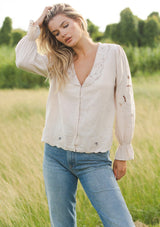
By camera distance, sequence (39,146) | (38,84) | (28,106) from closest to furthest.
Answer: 1. (39,146)
2. (28,106)
3. (38,84)

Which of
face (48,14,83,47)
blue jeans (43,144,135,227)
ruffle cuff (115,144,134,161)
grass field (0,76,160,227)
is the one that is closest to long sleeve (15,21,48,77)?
face (48,14,83,47)

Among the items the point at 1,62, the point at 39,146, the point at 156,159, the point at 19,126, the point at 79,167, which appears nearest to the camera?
the point at 79,167

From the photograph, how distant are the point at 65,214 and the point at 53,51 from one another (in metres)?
1.00

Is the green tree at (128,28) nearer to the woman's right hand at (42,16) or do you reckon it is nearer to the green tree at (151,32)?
the green tree at (151,32)

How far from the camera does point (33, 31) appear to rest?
2.11m

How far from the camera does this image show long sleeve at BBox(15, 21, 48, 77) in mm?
2074

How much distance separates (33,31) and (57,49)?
7.4 inches

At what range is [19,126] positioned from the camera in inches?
245

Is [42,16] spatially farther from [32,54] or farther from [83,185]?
[83,185]

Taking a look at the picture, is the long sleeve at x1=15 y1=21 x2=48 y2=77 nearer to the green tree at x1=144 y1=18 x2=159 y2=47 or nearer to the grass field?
the grass field

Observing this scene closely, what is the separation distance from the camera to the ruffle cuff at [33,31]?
6.88 feet

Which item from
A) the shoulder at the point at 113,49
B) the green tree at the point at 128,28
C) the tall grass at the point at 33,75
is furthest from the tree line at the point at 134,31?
the shoulder at the point at 113,49

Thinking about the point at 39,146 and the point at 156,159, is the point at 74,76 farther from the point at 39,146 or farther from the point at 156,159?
the point at 39,146

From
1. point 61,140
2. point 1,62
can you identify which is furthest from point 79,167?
point 1,62
